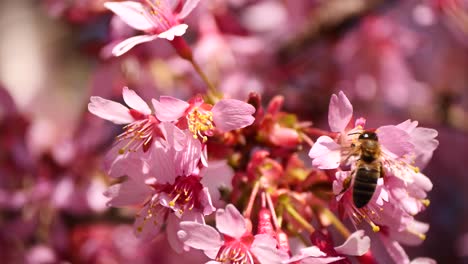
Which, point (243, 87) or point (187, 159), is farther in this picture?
point (243, 87)

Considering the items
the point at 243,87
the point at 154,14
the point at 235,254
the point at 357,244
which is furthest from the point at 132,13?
the point at 243,87

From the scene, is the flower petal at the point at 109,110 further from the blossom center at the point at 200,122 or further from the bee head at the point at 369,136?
the bee head at the point at 369,136

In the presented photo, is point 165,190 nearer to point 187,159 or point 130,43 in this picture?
point 187,159

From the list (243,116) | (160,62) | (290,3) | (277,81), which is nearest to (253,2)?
(290,3)

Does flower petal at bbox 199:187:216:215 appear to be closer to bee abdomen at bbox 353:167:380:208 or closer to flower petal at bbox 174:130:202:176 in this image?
flower petal at bbox 174:130:202:176

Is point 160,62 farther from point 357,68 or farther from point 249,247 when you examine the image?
point 249,247

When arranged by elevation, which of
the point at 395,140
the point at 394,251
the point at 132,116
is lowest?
the point at 394,251

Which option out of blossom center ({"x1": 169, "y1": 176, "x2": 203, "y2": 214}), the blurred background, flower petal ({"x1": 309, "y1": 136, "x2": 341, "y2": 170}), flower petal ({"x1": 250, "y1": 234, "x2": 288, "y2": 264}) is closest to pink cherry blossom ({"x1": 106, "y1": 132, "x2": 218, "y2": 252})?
blossom center ({"x1": 169, "y1": 176, "x2": 203, "y2": 214})

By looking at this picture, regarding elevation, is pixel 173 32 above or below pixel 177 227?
above

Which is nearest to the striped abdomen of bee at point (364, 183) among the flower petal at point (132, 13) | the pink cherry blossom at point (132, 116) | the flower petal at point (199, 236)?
the flower petal at point (199, 236)
